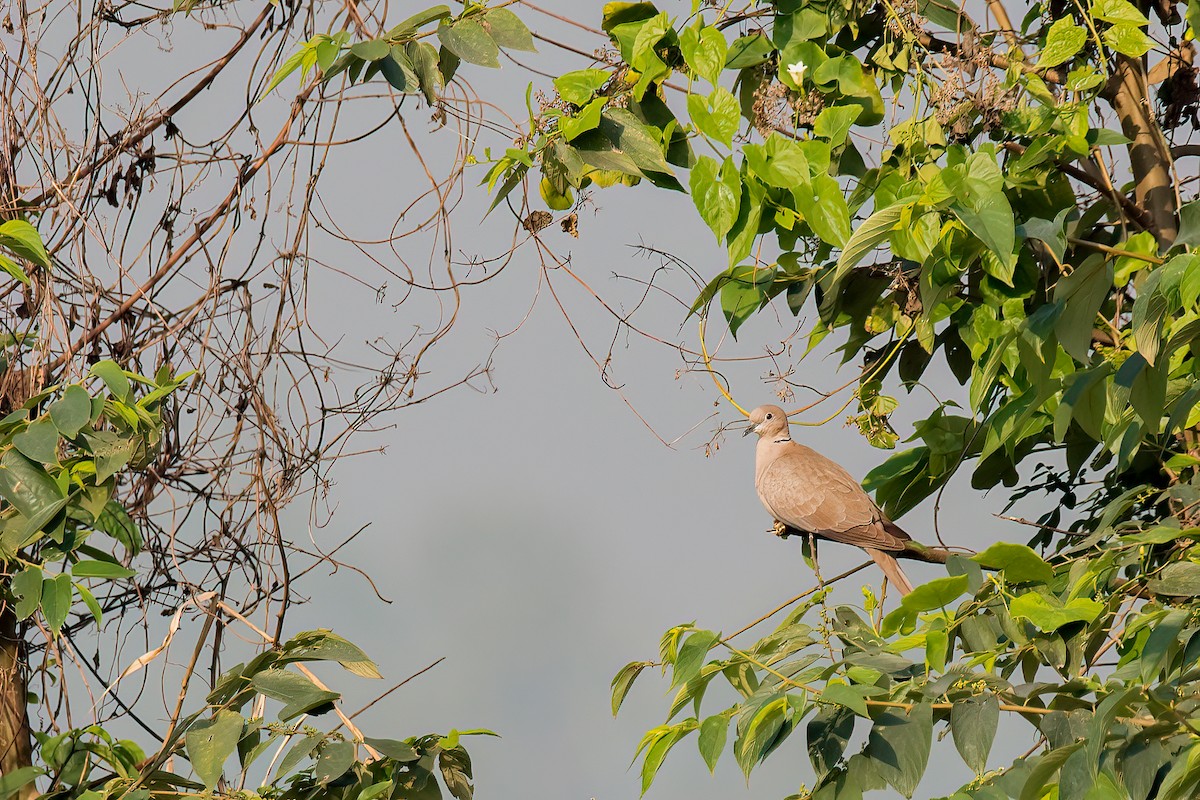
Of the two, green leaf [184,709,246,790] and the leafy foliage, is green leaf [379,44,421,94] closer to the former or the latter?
the leafy foliage

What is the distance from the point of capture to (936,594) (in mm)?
2059

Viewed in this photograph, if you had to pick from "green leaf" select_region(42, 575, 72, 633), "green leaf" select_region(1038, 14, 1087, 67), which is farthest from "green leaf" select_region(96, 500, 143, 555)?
"green leaf" select_region(1038, 14, 1087, 67)

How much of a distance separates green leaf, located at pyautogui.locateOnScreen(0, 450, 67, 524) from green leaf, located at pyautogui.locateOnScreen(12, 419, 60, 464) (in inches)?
1.6

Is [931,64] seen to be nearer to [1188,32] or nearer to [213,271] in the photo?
[1188,32]

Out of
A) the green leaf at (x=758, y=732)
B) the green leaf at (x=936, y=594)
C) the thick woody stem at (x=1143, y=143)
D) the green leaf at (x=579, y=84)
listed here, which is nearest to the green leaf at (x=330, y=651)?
the green leaf at (x=758, y=732)

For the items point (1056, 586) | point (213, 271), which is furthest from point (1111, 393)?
point (213, 271)

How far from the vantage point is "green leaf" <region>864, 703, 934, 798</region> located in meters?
1.78

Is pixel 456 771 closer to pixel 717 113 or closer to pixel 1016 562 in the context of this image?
pixel 1016 562

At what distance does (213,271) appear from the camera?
2611 millimetres

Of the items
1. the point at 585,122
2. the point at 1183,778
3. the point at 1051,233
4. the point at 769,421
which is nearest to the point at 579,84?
the point at 585,122

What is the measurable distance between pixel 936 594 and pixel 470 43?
1194 millimetres

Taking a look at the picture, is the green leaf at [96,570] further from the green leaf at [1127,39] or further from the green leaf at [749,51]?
the green leaf at [1127,39]

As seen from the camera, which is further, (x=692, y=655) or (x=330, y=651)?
(x=330, y=651)

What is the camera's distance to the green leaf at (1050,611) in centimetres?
197
